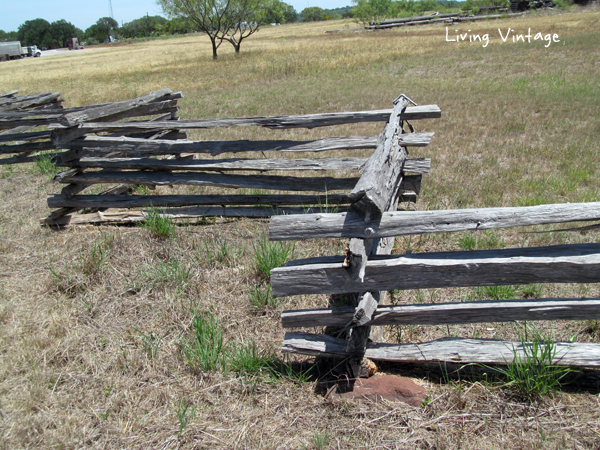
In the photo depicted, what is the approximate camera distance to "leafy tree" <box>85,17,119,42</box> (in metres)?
97.4

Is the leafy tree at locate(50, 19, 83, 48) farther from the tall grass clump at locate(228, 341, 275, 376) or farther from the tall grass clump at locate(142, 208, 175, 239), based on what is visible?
the tall grass clump at locate(228, 341, 275, 376)

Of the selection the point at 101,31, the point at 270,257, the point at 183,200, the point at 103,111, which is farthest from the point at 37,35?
the point at 270,257

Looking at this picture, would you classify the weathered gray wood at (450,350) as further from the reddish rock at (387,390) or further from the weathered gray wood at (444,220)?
the weathered gray wood at (444,220)

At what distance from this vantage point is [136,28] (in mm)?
95562

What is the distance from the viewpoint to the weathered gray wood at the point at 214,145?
4.30m

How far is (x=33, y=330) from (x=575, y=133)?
8.24m

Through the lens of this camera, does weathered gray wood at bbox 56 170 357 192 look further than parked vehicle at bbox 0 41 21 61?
No

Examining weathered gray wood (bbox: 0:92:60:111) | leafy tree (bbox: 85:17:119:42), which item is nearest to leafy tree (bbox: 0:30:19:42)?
leafy tree (bbox: 85:17:119:42)

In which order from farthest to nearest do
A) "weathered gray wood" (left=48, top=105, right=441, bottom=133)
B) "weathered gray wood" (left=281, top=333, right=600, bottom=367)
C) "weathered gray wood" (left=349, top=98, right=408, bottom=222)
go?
"weathered gray wood" (left=48, top=105, right=441, bottom=133) → "weathered gray wood" (left=281, top=333, right=600, bottom=367) → "weathered gray wood" (left=349, top=98, right=408, bottom=222)

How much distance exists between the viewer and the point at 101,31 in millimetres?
98062

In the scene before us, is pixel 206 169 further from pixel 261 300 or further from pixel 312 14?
pixel 312 14

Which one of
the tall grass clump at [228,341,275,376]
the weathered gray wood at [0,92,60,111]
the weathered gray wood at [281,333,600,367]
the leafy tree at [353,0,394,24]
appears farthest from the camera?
the leafy tree at [353,0,394,24]

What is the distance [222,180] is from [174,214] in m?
0.70

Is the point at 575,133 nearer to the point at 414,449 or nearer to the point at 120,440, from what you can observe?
the point at 414,449
